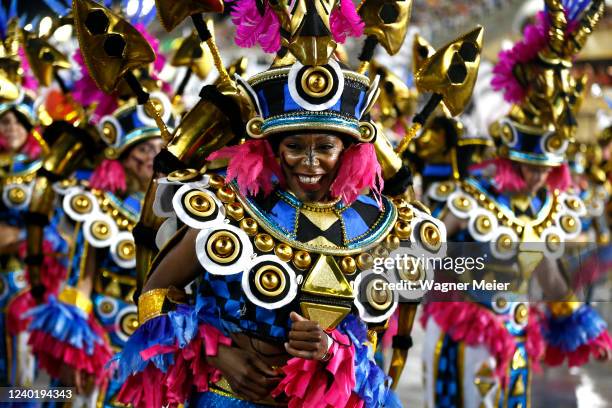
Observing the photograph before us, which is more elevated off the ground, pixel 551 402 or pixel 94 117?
pixel 94 117

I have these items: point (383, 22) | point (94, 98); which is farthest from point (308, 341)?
point (94, 98)

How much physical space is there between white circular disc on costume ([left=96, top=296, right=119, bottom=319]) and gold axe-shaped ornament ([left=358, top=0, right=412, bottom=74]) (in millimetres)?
1951

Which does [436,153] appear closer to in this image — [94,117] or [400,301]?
[94,117]

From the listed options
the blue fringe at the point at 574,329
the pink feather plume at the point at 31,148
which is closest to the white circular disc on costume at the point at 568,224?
the blue fringe at the point at 574,329

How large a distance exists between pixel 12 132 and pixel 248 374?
3.57 metres

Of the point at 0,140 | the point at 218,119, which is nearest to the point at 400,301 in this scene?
the point at 218,119

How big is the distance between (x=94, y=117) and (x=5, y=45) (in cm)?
57

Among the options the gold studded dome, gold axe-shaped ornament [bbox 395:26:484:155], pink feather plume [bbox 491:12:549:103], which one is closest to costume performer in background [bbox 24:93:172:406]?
gold axe-shaped ornament [bbox 395:26:484:155]

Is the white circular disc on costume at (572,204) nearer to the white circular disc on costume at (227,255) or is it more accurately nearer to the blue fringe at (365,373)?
the blue fringe at (365,373)

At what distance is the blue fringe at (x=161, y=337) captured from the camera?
3000 millimetres

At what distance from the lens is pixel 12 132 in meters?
6.01

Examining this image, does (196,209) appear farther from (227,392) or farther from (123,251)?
(123,251)

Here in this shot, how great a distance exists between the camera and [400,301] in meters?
3.32

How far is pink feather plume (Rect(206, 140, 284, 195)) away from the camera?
10.00ft
